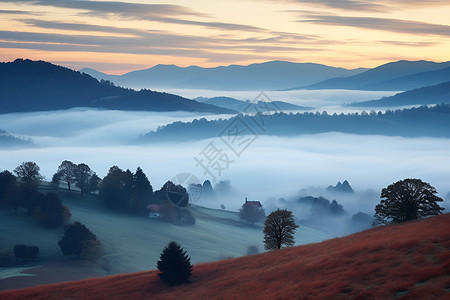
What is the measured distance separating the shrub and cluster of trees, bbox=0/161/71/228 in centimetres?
1436

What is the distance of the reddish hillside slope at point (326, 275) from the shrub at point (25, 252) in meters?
43.5

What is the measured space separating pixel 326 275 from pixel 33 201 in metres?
91.5

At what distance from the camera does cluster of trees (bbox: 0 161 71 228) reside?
110 metres

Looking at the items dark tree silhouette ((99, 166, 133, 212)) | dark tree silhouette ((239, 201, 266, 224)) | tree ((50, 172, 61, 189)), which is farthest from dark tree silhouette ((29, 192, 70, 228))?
dark tree silhouette ((239, 201, 266, 224))

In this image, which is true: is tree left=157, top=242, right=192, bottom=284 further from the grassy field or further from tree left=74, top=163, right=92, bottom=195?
tree left=74, top=163, right=92, bottom=195

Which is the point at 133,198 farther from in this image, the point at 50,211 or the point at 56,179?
the point at 50,211

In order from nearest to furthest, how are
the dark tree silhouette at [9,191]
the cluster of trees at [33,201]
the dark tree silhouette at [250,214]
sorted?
the cluster of trees at [33,201], the dark tree silhouette at [9,191], the dark tree silhouette at [250,214]

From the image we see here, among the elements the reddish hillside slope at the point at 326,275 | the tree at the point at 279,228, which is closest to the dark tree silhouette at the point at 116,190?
the tree at the point at 279,228

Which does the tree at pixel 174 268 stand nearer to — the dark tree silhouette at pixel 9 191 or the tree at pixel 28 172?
the dark tree silhouette at pixel 9 191

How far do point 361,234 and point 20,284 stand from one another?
161 feet

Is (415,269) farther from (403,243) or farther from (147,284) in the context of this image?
(147,284)

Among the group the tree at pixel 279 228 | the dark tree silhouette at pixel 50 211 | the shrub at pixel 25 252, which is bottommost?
the shrub at pixel 25 252

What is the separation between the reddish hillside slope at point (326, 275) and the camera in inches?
1300

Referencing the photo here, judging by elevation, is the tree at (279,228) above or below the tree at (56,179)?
below
